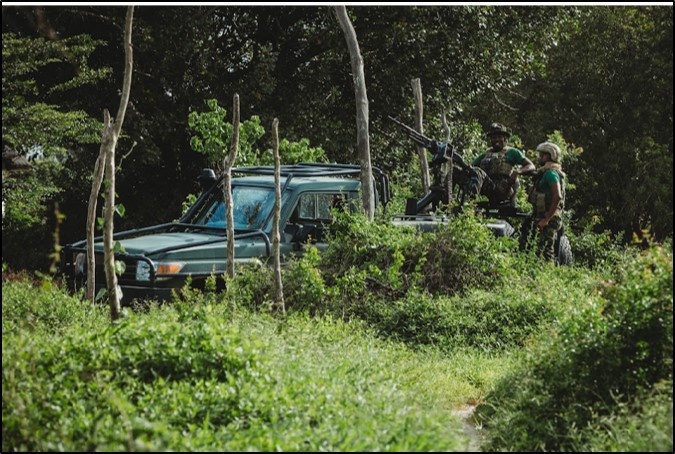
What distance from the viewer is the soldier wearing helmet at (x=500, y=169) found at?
1365cm

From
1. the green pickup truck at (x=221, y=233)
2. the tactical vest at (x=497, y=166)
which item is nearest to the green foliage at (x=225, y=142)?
the green pickup truck at (x=221, y=233)

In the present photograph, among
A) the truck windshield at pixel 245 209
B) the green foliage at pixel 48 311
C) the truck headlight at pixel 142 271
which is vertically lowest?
the green foliage at pixel 48 311

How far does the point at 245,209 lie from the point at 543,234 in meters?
3.82

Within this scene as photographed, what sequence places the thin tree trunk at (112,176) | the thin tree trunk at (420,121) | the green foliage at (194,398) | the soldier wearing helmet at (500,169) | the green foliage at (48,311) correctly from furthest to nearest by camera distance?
the thin tree trunk at (420,121), the soldier wearing helmet at (500,169), the green foliage at (48,311), the thin tree trunk at (112,176), the green foliage at (194,398)

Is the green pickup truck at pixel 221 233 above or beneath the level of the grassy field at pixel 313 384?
above

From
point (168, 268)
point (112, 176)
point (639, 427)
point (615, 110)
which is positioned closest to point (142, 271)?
point (168, 268)

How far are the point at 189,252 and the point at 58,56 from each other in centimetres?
669

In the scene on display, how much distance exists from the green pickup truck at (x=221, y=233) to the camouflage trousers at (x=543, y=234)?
7.21 ft

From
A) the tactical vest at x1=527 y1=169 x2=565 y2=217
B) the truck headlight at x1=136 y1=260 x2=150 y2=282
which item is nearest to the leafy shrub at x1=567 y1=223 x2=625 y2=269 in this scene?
the tactical vest at x1=527 y1=169 x2=565 y2=217

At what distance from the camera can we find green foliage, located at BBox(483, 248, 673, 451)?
620 cm

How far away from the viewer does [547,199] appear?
40.9 feet

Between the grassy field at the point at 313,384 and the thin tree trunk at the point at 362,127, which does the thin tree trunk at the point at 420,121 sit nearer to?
the thin tree trunk at the point at 362,127

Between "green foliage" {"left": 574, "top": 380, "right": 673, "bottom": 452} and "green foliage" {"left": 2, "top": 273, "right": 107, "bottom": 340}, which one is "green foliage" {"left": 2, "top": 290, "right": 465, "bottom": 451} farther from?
"green foliage" {"left": 2, "top": 273, "right": 107, "bottom": 340}

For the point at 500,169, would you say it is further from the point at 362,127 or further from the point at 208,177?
the point at 208,177
